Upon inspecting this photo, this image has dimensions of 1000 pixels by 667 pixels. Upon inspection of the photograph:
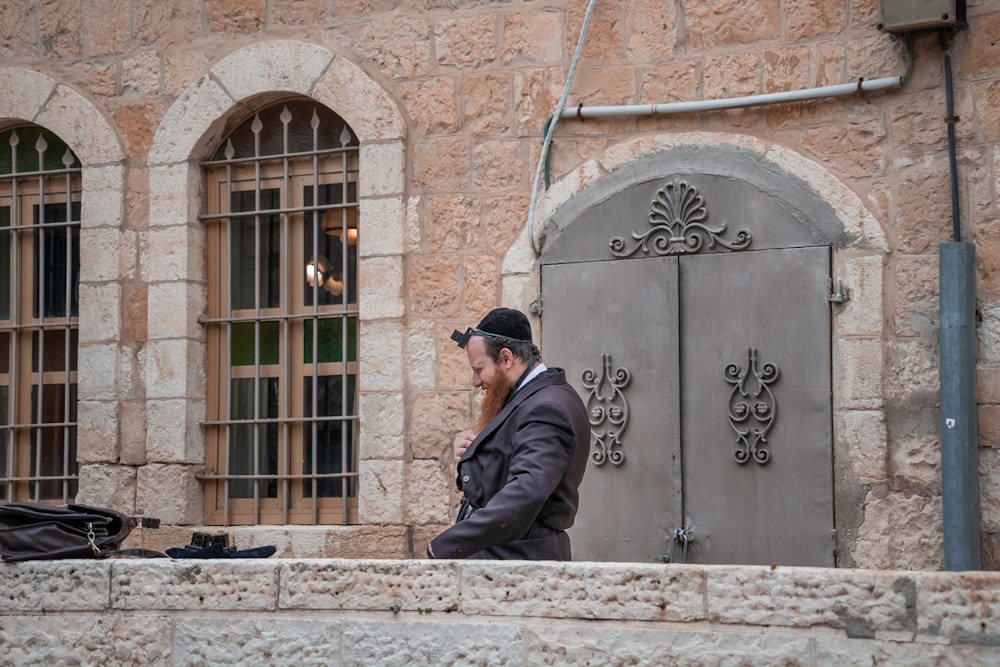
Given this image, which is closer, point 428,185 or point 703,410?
point 703,410

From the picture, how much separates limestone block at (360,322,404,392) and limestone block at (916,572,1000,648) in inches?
152

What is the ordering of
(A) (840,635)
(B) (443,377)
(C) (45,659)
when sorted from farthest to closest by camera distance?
1. (B) (443,377)
2. (C) (45,659)
3. (A) (840,635)

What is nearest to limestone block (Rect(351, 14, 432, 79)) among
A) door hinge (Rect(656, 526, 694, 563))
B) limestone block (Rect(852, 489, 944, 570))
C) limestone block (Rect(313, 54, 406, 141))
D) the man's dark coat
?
limestone block (Rect(313, 54, 406, 141))

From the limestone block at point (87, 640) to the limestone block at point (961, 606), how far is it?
255 centimetres

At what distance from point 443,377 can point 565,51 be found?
1.80 m

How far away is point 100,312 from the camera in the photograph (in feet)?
26.2

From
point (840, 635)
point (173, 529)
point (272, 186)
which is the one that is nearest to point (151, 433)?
point (173, 529)

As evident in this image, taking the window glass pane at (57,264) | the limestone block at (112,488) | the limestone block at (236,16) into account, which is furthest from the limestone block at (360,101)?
the limestone block at (112,488)

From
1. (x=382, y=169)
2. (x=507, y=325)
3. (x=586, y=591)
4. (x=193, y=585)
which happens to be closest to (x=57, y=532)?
(x=193, y=585)

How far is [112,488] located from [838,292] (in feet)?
13.7

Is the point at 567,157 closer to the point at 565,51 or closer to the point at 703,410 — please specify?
the point at 565,51

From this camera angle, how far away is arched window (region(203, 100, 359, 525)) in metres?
7.68

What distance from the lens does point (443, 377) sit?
288 inches

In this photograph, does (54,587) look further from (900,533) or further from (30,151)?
(30,151)
